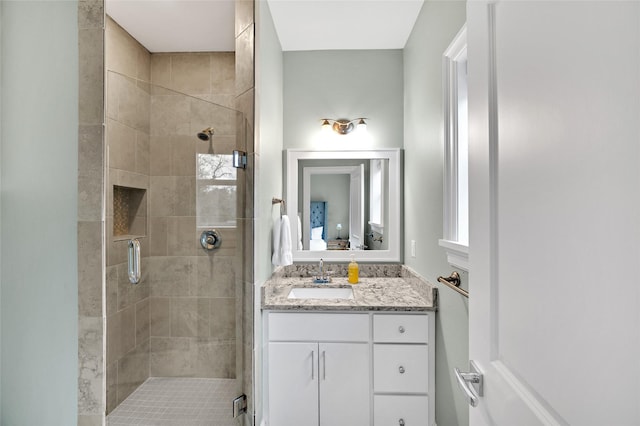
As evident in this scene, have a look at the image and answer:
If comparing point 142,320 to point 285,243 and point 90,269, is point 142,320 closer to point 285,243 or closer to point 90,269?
point 90,269

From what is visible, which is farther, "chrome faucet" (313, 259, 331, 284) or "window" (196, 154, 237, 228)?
"chrome faucet" (313, 259, 331, 284)

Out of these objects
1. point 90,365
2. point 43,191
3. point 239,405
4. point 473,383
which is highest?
point 43,191

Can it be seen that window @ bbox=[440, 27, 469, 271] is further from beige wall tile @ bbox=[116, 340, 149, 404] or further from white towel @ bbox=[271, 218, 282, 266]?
beige wall tile @ bbox=[116, 340, 149, 404]

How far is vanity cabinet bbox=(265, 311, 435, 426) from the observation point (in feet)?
5.90

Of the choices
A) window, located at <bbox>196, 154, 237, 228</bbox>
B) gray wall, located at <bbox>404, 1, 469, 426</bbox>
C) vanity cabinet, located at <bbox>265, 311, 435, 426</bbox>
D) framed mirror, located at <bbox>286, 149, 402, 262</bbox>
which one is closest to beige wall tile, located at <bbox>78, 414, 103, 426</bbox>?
vanity cabinet, located at <bbox>265, 311, 435, 426</bbox>

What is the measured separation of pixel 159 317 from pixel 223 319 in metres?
0.29

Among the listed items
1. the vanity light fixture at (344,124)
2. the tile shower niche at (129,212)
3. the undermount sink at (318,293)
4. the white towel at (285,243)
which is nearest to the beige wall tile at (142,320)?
the tile shower niche at (129,212)

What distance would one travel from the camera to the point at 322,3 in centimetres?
197

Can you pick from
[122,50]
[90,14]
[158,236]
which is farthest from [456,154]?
[122,50]

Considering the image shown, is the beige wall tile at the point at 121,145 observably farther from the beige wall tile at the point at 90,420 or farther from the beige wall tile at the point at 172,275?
the beige wall tile at the point at 90,420

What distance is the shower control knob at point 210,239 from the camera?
1509mm

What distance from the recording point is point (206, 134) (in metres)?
1.52

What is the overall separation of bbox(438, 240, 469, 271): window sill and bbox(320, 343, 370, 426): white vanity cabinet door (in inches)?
29.1

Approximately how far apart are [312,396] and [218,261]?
99 cm
